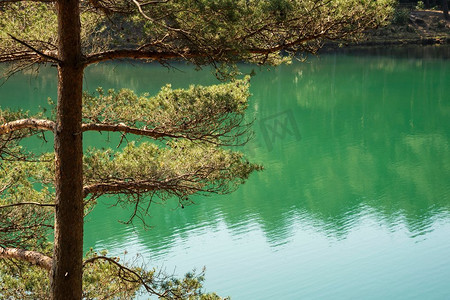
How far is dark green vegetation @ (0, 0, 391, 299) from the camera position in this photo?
379cm

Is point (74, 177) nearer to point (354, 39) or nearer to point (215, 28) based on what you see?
point (215, 28)

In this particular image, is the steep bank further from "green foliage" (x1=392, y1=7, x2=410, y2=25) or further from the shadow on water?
the shadow on water

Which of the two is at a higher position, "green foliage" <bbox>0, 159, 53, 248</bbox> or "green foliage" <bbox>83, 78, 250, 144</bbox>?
"green foliage" <bbox>83, 78, 250, 144</bbox>

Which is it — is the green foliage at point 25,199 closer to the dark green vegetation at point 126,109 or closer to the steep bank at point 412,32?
the dark green vegetation at point 126,109

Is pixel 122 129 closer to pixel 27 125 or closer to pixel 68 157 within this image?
pixel 68 157

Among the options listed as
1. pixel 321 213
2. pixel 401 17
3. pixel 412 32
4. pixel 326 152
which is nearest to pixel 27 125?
pixel 321 213

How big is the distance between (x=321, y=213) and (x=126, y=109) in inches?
269

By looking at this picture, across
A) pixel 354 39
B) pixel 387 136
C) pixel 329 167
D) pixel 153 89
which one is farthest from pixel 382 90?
pixel 354 39

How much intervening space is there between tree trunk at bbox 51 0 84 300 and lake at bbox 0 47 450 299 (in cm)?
46

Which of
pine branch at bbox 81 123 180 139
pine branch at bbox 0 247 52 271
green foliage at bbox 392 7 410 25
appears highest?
green foliage at bbox 392 7 410 25

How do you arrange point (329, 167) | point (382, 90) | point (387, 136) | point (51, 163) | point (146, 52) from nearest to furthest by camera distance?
point (146, 52) < point (51, 163) < point (329, 167) < point (387, 136) < point (382, 90)

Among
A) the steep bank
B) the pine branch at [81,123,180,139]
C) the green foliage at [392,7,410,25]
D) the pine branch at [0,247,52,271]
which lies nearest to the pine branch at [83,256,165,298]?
the pine branch at [0,247,52,271]

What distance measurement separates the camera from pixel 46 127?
3.90 m

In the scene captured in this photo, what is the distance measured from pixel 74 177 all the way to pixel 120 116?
624 mm
